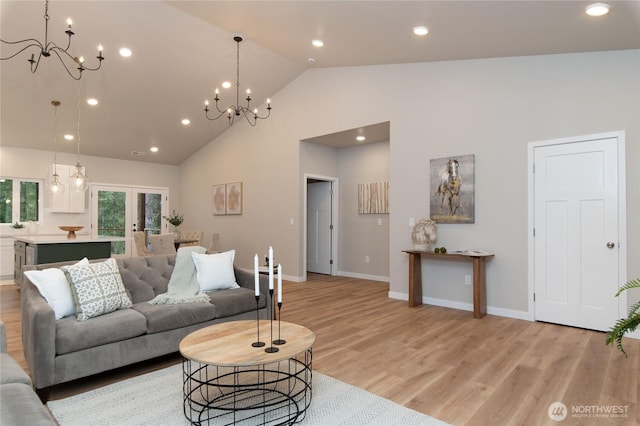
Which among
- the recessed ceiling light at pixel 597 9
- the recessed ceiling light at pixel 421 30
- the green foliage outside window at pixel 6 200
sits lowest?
the green foliage outside window at pixel 6 200

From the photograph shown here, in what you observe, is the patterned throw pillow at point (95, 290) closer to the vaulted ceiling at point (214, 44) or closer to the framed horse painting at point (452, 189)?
the vaulted ceiling at point (214, 44)

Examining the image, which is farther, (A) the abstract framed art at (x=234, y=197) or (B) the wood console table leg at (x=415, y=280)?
(A) the abstract framed art at (x=234, y=197)

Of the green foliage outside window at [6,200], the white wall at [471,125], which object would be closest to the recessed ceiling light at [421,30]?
the white wall at [471,125]

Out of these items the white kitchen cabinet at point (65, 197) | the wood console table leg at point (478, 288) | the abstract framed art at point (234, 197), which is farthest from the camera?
the abstract framed art at point (234, 197)

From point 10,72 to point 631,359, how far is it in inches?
317

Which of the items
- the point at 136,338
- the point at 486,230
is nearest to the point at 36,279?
the point at 136,338

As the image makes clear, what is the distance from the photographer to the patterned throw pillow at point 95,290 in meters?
2.76

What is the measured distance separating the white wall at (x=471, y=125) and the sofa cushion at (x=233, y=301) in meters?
2.61

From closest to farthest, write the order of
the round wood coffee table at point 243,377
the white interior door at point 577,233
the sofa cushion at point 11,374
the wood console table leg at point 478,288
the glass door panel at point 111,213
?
the sofa cushion at point 11,374
the round wood coffee table at point 243,377
the white interior door at point 577,233
the wood console table leg at point 478,288
the glass door panel at point 111,213

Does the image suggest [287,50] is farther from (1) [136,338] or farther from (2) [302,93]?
(1) [136,338]

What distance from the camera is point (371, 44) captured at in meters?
4.70

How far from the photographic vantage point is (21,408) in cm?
145

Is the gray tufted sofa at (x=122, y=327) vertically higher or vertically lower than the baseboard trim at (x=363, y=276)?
higher

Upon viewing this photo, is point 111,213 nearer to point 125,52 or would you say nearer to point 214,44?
point 125,52
